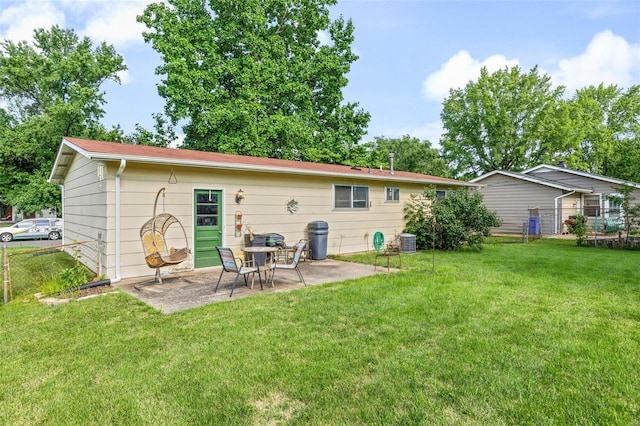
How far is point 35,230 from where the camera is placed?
59.3 ft

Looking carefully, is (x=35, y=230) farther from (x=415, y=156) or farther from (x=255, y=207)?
(x=415, y=156)

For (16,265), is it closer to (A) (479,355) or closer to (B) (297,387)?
(B) (297,387)

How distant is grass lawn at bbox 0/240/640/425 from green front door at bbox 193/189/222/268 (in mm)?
2376

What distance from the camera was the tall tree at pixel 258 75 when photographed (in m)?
18.7

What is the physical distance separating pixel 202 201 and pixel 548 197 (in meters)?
17.5

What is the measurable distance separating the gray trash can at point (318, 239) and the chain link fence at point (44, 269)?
4.88m

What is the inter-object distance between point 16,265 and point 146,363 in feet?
29.0

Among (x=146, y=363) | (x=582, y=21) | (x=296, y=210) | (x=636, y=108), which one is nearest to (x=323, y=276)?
(x=296, y=210)

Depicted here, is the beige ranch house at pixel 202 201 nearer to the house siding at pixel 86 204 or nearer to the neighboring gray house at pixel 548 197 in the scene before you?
the house siding at pixel 86 204

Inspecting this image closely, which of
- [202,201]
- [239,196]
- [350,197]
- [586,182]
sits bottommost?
[202,201]

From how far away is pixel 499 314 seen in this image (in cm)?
454

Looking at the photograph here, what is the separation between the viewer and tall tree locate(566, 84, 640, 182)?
28875mm

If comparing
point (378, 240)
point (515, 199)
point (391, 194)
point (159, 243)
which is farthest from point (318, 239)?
point (515, 199)

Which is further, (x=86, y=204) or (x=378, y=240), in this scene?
(x=378, y=240)
